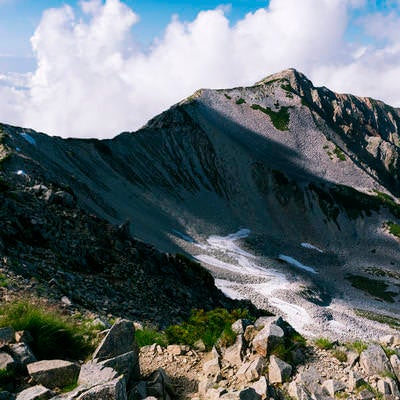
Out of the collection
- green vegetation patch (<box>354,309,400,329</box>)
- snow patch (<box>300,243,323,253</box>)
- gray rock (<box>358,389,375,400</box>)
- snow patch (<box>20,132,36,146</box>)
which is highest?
snow patch (<box>20,132,36,146</box>)

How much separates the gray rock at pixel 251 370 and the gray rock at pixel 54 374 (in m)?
3.53

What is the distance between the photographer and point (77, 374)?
805 centimetres

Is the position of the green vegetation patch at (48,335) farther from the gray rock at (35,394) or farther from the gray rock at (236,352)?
the gray rock at (236,352)

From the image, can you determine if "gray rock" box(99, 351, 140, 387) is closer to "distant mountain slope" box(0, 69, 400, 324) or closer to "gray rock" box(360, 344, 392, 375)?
"gray rock" box(360, 344, 392, 375)

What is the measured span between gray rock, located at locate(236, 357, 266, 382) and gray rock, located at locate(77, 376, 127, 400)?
3.06 meters

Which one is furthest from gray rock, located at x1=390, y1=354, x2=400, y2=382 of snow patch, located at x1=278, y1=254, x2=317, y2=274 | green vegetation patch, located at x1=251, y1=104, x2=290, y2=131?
green vegetation patch, located at x1=251, y1=104, x2=290, y2=131

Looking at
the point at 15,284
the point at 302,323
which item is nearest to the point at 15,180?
the point at 15,284

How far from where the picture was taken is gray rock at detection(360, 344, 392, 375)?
9039 millimetres

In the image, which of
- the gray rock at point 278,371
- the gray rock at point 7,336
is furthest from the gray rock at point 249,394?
the gray rock at point 7,336

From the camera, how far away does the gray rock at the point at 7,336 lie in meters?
8.73

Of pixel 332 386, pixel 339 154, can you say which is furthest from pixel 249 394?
pixel 339 154

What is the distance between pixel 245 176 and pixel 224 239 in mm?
36419

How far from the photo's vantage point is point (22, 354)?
840 centimetres

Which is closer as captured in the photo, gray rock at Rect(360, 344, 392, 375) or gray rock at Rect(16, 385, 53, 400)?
gray rock at Rect(16, 385, 53, 400)
